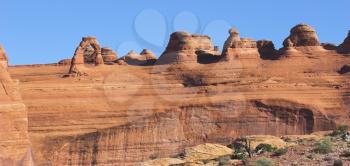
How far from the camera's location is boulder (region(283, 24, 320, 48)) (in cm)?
5203

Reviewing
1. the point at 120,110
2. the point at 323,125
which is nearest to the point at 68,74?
the point at 120,110

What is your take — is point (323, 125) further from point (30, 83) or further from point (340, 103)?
point (30, 83)

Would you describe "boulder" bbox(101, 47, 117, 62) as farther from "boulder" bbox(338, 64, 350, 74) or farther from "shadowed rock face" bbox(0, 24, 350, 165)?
"boulder" bbox(338, 64, 350, 74)

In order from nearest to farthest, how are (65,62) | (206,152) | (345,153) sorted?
(345,153), (206,152), (65,62)

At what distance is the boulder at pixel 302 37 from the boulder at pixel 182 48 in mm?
6684

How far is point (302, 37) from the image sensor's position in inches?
2067

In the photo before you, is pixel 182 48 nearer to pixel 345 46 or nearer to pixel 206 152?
pixel 345 46

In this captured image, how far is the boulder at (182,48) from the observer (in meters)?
52.0

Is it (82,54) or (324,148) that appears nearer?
(324,148)

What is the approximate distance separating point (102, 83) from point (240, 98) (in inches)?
356

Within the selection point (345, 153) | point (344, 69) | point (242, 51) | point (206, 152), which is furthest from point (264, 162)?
point (242, 51)

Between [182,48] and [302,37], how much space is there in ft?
28.9

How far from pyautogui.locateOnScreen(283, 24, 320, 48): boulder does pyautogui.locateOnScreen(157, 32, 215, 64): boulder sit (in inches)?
263

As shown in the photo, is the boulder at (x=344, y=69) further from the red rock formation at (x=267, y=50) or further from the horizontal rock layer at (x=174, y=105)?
the red rock formation at (x=267, y=50)
